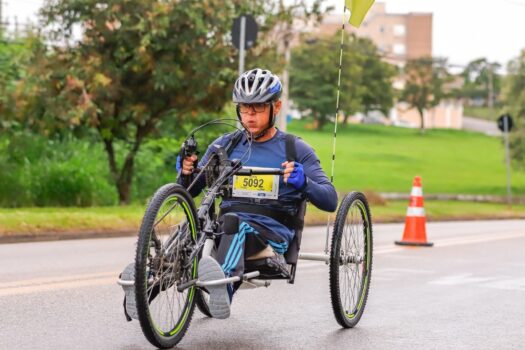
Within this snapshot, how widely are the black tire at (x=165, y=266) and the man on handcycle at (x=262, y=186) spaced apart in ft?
0.87

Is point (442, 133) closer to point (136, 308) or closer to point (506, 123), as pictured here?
point (506, 123)

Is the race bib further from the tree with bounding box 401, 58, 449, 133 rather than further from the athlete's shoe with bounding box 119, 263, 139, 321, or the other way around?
the tree with bounding box 401, 58, 449, 133

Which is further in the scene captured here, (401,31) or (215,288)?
(401,31)

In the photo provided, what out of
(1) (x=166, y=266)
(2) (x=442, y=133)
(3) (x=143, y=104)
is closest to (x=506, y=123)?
(3) (x=143, y=104)

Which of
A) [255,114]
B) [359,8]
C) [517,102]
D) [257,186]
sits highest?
[359,8]

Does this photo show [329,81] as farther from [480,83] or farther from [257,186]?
[257,186]

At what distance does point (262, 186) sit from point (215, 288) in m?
0.84

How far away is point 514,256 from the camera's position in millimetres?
15305

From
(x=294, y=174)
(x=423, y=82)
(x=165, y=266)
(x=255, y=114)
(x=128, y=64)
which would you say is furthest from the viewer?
(x=423, y=82)

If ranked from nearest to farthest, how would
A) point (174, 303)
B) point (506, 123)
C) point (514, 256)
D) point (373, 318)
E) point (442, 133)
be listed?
point (174, 303)
point (373, 318)
point (514, 256)
point (506, 123)
point (442, 133)

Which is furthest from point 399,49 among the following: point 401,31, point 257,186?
point 257,186

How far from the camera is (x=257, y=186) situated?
7.20 m

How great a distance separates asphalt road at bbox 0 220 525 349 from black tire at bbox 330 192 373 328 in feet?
0.51

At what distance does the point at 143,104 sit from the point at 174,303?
17000mm
